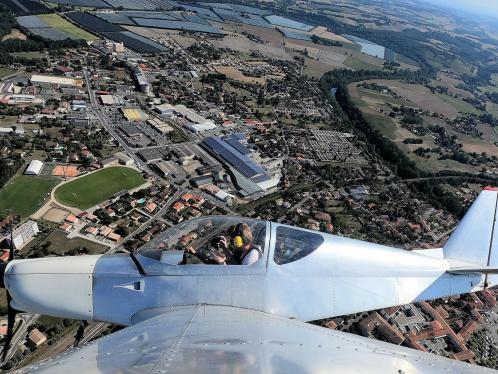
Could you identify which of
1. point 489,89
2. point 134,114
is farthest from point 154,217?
point 489,89

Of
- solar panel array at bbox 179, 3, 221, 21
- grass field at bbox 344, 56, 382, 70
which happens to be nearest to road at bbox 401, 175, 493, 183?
grass field at bbox 344, 56, 382, 70

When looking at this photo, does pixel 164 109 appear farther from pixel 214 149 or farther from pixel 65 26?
pixel 65 26

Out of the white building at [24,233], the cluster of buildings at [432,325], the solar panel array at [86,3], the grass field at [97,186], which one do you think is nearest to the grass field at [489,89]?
the cluster of buildings at [432,325]

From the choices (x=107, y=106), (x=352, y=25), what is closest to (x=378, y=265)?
(x=107, y=106)

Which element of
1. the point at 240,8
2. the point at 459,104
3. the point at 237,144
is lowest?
the point at 459,104

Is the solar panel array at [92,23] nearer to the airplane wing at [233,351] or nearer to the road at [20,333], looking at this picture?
the road at [20,333]

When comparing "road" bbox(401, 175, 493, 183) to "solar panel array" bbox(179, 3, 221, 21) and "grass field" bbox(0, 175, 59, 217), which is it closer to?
"grass field" bbox(0, 175, 59, 217)
